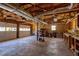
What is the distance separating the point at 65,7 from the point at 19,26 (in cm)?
737

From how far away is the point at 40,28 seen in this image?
35.1 ft

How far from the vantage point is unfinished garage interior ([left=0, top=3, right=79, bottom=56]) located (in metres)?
4.13

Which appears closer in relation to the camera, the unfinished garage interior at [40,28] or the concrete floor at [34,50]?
the unfinished garage interior at [40,28]

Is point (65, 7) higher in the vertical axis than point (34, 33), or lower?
higher

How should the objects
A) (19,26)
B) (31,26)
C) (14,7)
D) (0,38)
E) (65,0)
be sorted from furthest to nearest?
(31,26), (19,26), (0,38), (14,7), (65,0)

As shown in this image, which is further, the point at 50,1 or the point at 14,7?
the point at 14,7

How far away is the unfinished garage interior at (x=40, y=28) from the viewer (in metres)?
4.13

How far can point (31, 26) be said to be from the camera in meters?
14.1

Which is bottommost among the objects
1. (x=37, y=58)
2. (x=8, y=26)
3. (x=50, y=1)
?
(x=37, y=58)

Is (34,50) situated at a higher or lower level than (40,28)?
lower

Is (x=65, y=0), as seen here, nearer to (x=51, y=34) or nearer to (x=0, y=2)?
(x=0, y=2)

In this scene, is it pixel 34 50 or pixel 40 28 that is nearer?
pixel 34 50

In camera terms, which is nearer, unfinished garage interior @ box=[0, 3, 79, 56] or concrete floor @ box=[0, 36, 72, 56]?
unfinished garage interior @ box=[0, 3, 79, 56]

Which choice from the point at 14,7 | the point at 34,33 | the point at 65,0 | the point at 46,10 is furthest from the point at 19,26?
the point at 65,0
